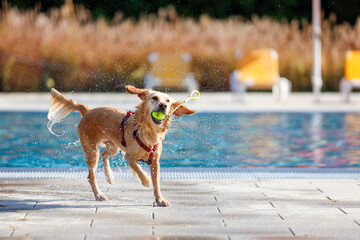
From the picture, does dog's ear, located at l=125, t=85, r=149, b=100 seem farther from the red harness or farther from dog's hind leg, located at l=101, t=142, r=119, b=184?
dog's hind leg, located at l=101, t=142, r=119, b=184

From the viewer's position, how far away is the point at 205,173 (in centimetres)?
703

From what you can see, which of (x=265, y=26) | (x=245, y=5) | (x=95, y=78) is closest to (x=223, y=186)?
(x=95, y=78)

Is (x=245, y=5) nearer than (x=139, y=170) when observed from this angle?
No

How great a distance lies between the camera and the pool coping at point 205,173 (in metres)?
6.85

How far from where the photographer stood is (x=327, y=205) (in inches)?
215

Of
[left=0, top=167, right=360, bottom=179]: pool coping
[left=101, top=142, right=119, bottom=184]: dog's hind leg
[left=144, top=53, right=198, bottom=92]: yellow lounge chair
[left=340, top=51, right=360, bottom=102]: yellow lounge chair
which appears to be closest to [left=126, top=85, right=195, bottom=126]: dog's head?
[left=101, top=142, right=119, bottom=184]: dog's hind leg

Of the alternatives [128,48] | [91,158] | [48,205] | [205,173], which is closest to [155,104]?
[91,158]

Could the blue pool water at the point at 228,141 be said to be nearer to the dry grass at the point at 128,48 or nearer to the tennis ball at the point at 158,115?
the tennis ball at the point at 158,115

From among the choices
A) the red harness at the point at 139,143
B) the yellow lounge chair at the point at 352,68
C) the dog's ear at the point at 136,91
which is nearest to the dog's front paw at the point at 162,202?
the red harness at the point at 139,143

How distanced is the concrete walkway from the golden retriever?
255 mm

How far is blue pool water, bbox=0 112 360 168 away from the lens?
898 cm

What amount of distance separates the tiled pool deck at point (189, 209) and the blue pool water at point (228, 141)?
1308mm

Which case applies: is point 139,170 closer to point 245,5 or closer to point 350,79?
point 350,79

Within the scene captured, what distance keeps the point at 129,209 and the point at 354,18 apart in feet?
66.1
